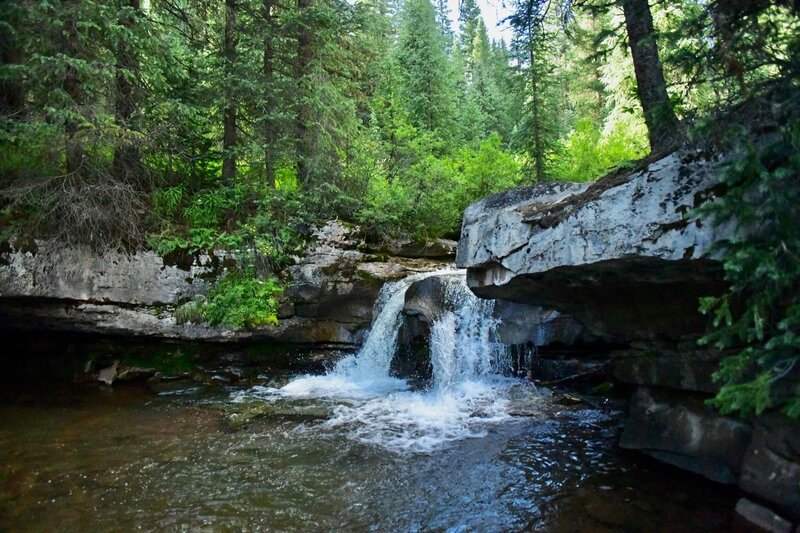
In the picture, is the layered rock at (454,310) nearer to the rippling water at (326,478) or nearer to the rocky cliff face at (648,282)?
the rippling water at (326,478)

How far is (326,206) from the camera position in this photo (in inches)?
529

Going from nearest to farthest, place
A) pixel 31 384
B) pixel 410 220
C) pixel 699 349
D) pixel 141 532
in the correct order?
pixel 141 532
pixel 699 349
pixel 31 384
pixel 410 220

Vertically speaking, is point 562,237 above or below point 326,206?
below

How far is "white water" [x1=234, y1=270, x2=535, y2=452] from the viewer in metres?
8.10

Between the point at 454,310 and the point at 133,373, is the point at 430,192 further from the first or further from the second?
the point at 133,373

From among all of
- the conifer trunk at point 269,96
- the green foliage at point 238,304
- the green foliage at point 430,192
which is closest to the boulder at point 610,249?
the green foliage at point 238,304

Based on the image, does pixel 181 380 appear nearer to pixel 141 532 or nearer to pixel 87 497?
pixel 87 497

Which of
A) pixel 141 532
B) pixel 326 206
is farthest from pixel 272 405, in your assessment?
pixel 326 206

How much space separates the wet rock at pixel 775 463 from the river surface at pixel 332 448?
20.7 inches

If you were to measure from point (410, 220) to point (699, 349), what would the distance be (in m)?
9.46

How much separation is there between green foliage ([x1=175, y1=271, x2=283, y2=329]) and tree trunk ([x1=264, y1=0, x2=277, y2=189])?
3070 mm

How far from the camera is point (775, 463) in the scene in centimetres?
466

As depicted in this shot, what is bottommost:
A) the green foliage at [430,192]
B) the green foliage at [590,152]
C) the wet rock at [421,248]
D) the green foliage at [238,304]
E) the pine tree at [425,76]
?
the green foliage at [238,304]

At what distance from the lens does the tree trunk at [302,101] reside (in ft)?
44.8
